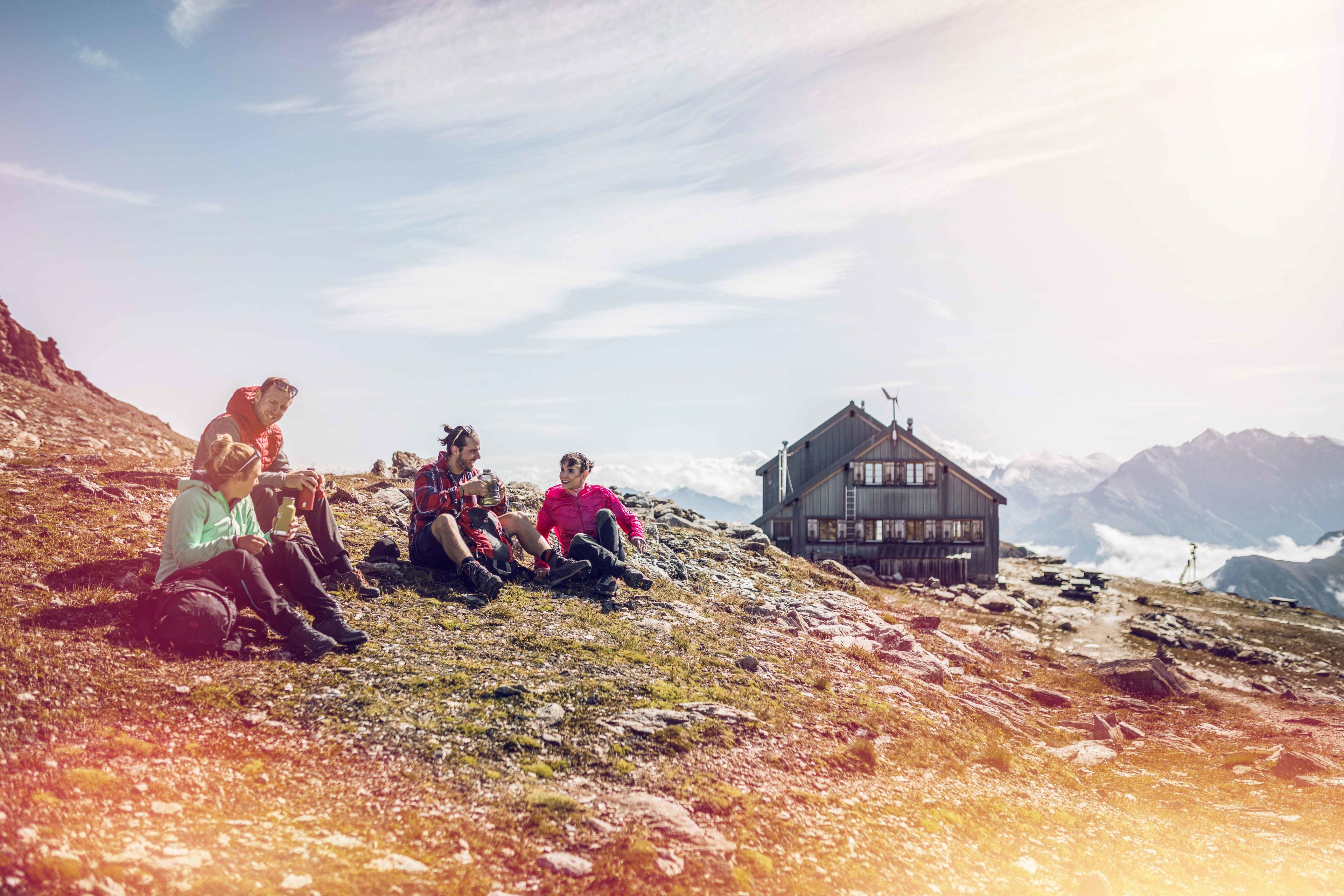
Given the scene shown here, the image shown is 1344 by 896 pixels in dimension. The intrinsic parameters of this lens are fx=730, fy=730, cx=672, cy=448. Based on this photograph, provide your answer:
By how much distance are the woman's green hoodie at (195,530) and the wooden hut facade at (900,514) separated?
29.4 m

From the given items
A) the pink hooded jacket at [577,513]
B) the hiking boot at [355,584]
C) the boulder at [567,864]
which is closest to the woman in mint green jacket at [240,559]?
the hiking boot at [355,584]

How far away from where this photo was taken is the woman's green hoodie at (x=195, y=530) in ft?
22.5

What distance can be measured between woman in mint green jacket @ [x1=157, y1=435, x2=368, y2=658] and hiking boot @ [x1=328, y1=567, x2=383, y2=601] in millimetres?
1473

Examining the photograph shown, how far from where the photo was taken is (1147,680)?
14617 millimetres

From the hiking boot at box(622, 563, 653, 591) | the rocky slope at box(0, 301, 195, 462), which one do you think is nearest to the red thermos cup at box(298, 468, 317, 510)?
the hiking boot at box(622, 563, 653, 591)

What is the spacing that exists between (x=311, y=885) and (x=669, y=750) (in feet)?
10.2

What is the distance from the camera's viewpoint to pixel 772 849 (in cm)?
530

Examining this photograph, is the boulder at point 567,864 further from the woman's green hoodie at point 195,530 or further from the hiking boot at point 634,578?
the hiking boot at point 634,578

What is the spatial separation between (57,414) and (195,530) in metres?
26.9

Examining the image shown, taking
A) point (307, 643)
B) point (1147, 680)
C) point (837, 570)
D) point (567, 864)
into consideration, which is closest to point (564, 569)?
point (307, 643)

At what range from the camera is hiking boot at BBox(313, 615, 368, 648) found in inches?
291

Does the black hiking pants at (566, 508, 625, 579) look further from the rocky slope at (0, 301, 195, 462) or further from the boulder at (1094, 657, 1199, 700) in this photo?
the rocky slope at (0, 301, 195, 462)

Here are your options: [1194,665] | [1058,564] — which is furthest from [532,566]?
[1058,564]

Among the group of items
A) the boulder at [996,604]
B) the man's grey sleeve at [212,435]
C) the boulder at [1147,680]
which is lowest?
the boulder at [996,604]
